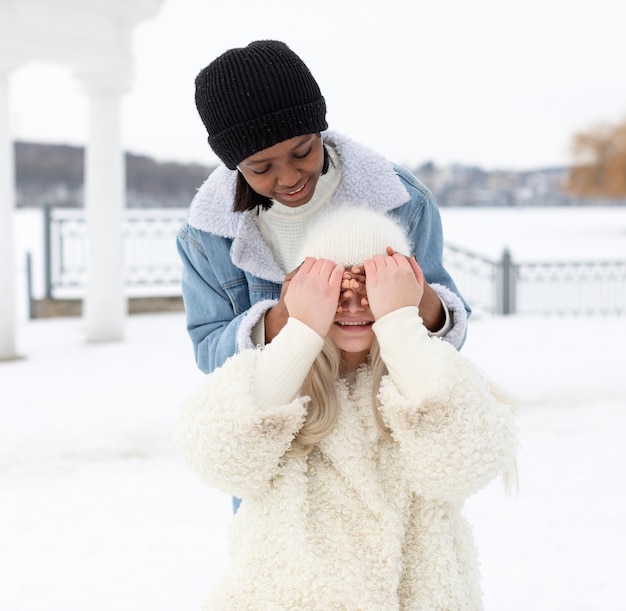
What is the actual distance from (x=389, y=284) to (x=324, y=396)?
10.2 inches

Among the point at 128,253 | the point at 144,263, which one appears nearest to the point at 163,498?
the point at 144,263

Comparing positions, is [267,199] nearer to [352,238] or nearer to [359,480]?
[352,238]

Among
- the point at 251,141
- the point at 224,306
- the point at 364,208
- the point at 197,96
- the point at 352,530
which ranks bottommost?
the point at 352,530

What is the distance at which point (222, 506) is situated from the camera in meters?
4.22

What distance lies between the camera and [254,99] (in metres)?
1.47

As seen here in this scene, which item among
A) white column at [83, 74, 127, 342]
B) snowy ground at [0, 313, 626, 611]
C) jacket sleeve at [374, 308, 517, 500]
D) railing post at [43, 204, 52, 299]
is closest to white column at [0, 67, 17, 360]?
snowy ground at [0, 313, 626, 611]

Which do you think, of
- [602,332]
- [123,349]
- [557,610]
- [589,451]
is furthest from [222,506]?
[602,332]

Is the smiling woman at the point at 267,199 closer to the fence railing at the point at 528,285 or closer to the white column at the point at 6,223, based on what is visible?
the white column at the point at 6,223

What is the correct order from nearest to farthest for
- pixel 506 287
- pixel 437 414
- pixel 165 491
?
pixel 437 414 → pixel 165 491 → pixel 506 287

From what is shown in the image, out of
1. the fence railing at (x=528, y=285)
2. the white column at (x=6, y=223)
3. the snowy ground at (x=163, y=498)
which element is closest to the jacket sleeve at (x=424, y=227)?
Answer: the snowy ground at (x=163, y=498)

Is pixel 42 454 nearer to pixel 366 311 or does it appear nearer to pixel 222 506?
pixel 222 506

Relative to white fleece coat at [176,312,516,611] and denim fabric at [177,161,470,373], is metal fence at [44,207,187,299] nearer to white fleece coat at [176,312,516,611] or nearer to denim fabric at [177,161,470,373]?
denim fabric at [177,161,470,373]

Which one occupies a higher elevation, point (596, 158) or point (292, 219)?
point (596, 158)

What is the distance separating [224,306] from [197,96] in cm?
48
